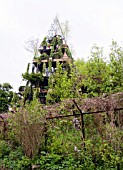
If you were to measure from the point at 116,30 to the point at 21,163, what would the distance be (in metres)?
22.5

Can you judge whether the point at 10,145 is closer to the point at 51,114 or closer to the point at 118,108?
the point at 51,114

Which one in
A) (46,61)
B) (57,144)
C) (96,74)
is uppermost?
(46,61)

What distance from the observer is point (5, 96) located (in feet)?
84.4

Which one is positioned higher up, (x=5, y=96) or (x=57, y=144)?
(x=5, y=96)

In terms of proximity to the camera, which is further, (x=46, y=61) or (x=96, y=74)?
(x=46, y=61)

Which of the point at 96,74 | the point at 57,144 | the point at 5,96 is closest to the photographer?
the point at 57,144

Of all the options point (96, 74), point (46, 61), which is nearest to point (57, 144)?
point (96, 74)

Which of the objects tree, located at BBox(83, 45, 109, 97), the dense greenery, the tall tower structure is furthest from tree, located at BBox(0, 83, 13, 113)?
the dense greenery

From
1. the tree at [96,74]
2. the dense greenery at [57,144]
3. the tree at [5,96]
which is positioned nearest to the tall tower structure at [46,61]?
the tree at [5,96]

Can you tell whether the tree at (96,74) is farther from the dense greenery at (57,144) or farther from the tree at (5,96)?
the tree at (5,96)

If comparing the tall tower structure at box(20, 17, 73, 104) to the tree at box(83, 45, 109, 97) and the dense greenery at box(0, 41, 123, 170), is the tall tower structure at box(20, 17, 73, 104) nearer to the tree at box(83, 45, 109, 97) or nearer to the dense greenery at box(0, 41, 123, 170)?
the tree at box(83, 45, 109, 97)

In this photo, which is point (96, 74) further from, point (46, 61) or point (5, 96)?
point (5, 96)

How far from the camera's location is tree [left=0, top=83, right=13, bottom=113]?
2398cm

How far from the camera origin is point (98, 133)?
7.09 m
